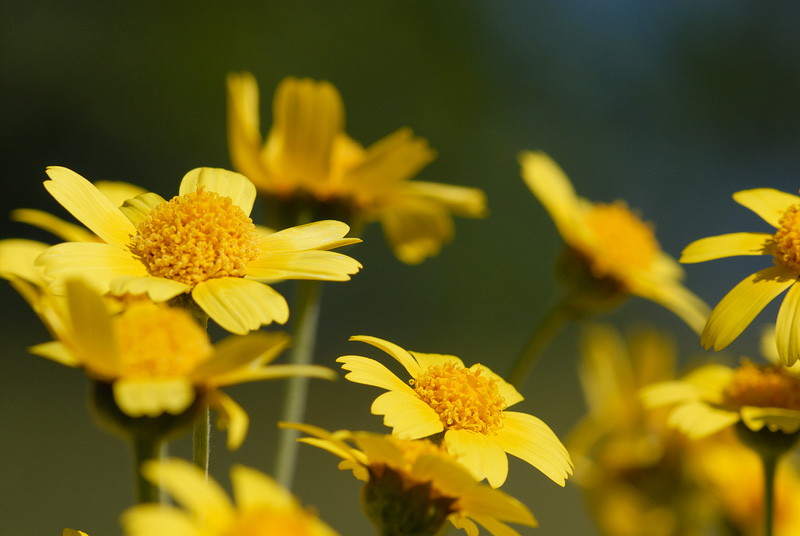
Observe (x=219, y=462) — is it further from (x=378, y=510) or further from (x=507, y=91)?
(x=507, y=91)

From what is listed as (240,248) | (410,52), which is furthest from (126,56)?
(240,248)

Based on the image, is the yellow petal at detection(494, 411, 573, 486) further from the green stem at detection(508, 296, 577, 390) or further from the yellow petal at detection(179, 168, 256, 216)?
the yellow petal at detection(179, 168, 256, 216)

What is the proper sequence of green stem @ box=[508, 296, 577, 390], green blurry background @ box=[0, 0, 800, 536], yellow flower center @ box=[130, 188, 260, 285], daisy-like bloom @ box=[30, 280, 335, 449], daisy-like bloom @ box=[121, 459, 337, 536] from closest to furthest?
daisy-like bloom @ box=[121, 459, 337, 536], daisy-like bloom @ box=[30, 280, 335, 449], yellow flower center @ box=[130, 188, 260, 285], green stem @ box=[508, 296, 577, 390], green blurry background @ box=[0, 0, 800, 536]

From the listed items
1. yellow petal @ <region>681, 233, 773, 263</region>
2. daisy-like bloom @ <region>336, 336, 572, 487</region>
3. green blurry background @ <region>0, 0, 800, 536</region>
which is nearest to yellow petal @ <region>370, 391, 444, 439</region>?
daisy-like bloom @ <region>336, 336, 572, 487</region>

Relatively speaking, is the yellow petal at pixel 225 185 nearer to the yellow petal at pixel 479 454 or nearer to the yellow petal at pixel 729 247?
the yellow petal at pixel 479 454

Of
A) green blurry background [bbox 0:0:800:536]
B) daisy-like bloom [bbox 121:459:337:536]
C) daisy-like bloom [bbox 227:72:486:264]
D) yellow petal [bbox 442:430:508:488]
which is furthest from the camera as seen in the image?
green blurry background [bbox 0:0:800:536]

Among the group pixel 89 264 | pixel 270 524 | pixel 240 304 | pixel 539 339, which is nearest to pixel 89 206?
pixel 89 264
